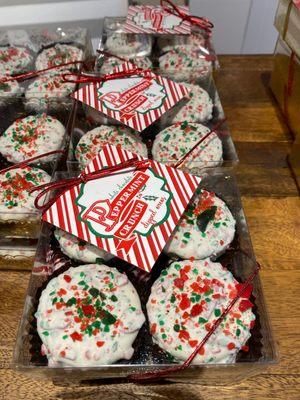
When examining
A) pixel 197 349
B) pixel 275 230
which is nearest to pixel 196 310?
pixel 197 349

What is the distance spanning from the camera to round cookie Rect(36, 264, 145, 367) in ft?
3.61

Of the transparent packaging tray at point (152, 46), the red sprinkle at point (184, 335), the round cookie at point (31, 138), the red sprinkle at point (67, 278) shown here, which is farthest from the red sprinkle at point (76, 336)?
the transparent packaging tray at point (152, 46)

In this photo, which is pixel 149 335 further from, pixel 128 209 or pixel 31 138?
pixel 31 138

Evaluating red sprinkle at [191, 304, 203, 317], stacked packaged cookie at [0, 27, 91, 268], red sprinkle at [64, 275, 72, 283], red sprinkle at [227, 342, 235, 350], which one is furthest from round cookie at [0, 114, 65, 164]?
red sprinkle at [227, 342, 235, 350]

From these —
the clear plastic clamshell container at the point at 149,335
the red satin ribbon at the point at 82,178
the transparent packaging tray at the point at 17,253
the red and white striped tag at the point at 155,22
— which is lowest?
the transparent packaging tray at the point at 17,253

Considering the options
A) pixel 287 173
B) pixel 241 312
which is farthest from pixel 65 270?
pixel 287 173

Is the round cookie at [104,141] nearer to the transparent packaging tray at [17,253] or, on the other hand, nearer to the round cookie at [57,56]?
the transparent packaging tray at [17,253]

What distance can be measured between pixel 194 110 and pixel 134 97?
1.17 ft

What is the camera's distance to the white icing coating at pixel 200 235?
1354mm

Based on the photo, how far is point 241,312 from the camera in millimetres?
1188

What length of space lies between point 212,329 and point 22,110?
1.51 m

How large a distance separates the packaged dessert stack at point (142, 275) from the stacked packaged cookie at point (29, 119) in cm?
17

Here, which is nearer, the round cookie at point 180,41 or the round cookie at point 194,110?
the round cookie at point 194,110

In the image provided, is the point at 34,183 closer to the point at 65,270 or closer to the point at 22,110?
the point at 65,270
